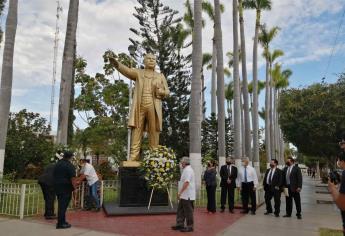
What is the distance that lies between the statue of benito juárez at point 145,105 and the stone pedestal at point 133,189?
0.70 metres

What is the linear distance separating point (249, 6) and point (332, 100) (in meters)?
13.1

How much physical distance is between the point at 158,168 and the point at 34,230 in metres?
3.72

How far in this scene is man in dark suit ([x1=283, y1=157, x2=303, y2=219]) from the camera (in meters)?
11.0

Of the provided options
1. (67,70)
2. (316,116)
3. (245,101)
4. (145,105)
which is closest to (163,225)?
(145,105)

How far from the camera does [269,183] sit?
11648 millimetres

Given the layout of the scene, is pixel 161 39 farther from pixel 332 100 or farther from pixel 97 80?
pixel 332 100

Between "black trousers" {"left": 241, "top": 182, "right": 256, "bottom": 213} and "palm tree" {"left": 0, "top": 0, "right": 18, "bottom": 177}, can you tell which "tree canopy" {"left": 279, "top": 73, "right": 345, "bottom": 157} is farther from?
"palm tree" {"left": 0, "top": 0, "right": 18, "bottom": 177}

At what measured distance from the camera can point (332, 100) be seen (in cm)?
2473

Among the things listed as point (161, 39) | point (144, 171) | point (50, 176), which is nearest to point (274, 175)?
point (144, 171)

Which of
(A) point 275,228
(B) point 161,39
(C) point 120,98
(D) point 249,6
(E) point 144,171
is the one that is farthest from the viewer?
(D) point 249,6

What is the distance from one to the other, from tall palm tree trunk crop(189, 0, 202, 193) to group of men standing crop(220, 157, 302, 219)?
215 centimetres

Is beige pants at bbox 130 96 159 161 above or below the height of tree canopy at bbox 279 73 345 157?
below

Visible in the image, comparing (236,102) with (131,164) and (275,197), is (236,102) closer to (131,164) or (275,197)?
(275,197)

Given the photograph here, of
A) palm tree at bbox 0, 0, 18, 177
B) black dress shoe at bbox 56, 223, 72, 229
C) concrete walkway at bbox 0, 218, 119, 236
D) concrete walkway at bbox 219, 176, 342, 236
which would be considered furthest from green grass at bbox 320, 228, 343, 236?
palm tree at bbox 0, 0, 18, 177
